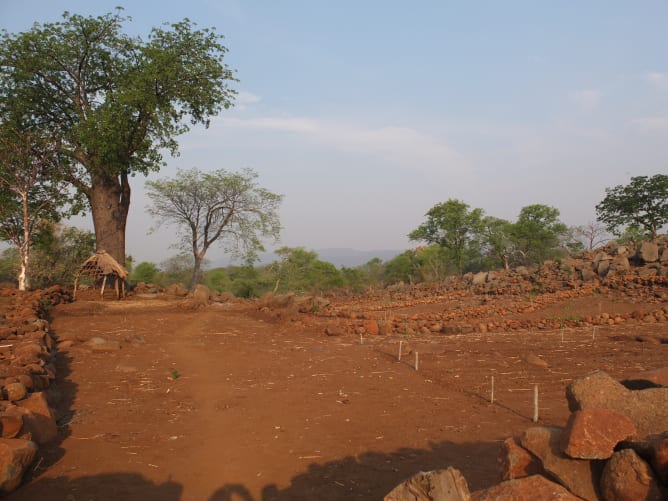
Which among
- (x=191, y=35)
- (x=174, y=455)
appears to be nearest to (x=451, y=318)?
(x=174, y=455)

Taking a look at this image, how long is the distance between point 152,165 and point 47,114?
4.33 meters

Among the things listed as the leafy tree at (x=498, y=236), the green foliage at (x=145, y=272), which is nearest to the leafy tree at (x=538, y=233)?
the leafy tree at (x=498, y=236)

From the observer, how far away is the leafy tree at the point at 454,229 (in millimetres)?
37469

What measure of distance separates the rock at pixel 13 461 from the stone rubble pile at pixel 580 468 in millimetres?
3497

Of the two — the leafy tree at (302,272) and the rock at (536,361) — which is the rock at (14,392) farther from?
the leafy tree at (302,272)

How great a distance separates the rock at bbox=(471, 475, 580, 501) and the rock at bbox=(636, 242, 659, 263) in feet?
74.3

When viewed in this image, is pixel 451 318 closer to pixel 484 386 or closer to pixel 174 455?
pixel 484 386

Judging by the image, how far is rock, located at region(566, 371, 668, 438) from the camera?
3588mm

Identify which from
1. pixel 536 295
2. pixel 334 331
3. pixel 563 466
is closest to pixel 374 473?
pixel 563 466

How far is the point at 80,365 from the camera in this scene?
9297 mm

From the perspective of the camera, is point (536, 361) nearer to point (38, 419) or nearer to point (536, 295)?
point (38, 419)

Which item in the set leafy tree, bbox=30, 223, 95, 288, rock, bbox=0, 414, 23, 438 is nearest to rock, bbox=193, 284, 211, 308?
leafy tree, bbox=30, 223, 95, 288

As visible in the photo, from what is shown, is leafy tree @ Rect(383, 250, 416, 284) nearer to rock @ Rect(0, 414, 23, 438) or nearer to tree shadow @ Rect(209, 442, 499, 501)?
tree shadow @ Rect(209, 442, 499, 501)

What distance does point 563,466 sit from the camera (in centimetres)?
327
